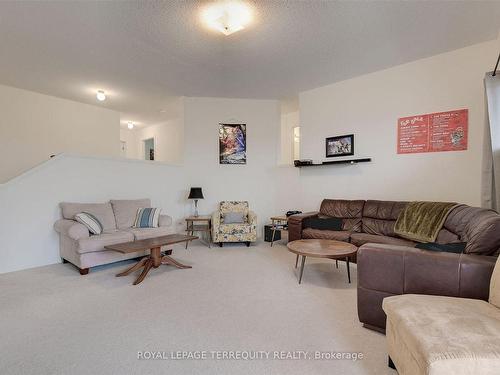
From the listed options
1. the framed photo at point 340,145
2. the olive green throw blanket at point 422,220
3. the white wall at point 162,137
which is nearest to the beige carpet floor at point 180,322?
the olive green throw blanket at point 422,220

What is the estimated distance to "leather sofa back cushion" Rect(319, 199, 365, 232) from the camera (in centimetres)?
396

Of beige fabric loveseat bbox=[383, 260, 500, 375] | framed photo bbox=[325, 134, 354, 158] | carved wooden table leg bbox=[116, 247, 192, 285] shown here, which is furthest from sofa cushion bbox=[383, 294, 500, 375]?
framed photo bbox=[325, 134, 354, 158]

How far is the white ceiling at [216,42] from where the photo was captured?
2.63 meters

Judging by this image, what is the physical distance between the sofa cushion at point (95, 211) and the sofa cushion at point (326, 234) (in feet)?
9.61

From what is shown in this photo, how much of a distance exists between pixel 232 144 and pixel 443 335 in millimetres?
4792

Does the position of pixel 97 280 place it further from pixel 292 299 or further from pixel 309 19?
pixel 309 19

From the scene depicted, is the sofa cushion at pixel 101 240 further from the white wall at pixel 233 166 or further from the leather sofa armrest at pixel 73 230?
the white wall at pixel 233 166

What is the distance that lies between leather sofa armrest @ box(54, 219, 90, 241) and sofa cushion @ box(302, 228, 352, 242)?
304 cm

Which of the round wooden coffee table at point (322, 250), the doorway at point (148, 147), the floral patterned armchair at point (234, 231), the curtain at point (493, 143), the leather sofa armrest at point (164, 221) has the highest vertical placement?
→ the doorway at point (148, 147)

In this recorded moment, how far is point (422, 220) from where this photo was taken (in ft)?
10.3

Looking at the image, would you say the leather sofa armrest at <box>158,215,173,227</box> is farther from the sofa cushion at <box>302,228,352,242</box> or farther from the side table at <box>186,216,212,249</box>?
the sofa cushion at <box>302,228,352,242</box>

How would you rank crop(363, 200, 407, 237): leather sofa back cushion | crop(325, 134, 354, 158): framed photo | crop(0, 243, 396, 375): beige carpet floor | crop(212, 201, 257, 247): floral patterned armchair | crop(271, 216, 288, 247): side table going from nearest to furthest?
crop(0, 243, 396, 375): beige carpet floor → crop(363, 200, 407, 237): leather sofa back cushion → crop(325, 134, 354, 158): framed photo → crop(212, 201, 257, 247): floral patterned armchair → crop(271, 216, 288, 247): side table

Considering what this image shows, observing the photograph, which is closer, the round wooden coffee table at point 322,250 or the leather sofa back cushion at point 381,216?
the round wooden coffee table at point 322,250

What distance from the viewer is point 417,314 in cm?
130
